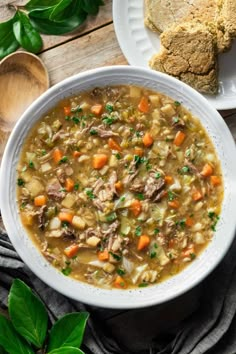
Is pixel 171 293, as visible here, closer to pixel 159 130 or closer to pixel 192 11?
pixel 159 130

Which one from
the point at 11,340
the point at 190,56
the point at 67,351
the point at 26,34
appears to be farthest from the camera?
the point at 26,34

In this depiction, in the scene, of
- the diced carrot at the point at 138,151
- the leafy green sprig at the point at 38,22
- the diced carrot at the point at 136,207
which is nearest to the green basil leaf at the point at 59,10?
the leafy green sprig at the point at 38,22

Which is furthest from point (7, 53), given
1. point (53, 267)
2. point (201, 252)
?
point (201, 252)

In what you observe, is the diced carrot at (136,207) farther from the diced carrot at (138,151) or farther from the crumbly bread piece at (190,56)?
the crumbly bread piece at (190,56)

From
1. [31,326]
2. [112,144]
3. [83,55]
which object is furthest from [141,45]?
[31,326]

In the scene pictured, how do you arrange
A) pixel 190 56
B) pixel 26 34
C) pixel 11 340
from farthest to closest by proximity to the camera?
pixel 26 34
pixel 190 56
pixel 11 340

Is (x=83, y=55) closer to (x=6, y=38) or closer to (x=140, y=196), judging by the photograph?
(x=6, y=38)

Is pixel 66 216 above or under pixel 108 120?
under
